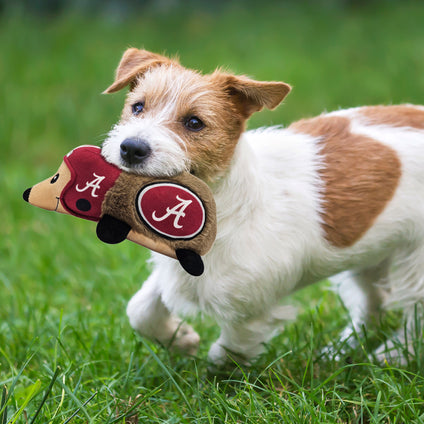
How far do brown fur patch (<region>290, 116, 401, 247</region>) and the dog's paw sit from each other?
89cm

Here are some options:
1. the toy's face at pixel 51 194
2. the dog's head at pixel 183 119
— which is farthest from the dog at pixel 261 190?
the toy's face at pixel 51 194

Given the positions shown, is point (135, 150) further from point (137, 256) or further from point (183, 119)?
point (137, 256)

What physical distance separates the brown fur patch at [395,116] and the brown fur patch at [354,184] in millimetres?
184

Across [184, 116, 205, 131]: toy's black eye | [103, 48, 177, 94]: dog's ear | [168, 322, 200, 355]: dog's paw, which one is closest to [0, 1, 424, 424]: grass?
[168, 322, 200, 355]: dog's paw

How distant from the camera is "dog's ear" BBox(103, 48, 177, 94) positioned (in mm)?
2896

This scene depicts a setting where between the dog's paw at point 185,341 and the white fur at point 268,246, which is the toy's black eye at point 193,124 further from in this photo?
the dog's paw at point 185,341

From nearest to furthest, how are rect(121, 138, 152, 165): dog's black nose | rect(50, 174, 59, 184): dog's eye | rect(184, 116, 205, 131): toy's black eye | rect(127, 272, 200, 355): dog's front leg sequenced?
rect(121, 138, 152, 165): dog's black nose
rect(50, 174, 59, 184): dog's eye
rect(184, 116, 205, 131): toy's black eye
rect(127, 272, 200, 355): dog's front leg

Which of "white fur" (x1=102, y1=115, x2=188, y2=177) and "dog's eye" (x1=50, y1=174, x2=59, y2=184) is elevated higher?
"white fur" (x1=102, y1=115, x2=188, y2=177)

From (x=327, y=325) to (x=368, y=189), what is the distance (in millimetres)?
1053

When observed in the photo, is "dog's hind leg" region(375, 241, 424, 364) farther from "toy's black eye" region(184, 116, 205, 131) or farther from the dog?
"toy's black eye" region(184, 116, 205, 131)

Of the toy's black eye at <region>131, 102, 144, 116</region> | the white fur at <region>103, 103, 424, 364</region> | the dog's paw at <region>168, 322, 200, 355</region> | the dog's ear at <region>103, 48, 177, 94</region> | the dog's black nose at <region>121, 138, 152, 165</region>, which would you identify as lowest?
the dog's paw at <region>168, 322, 200, 355</region>

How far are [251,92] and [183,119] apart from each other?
A: 1.12 ft

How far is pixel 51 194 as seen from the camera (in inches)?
98.2

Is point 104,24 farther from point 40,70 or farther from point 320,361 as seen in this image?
point 320,361
